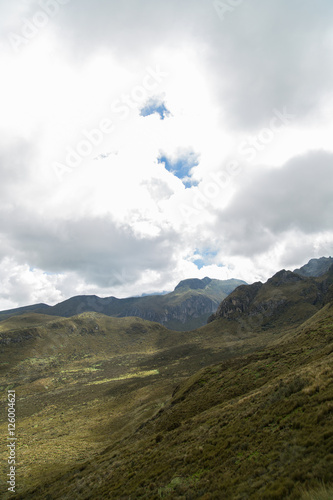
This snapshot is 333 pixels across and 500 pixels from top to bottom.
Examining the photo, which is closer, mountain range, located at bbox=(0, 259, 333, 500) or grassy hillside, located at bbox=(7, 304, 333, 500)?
grassy hillside, located at bbox=(7, 304, 333, 500)

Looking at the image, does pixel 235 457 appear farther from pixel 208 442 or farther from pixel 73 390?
pixel 73 390

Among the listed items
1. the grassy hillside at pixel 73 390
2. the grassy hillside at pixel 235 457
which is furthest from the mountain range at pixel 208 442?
the grassy hillside at pixel 73 390

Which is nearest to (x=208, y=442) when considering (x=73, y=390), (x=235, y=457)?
(x=235, y=457)

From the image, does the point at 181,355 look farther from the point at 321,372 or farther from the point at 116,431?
the point at 321,372

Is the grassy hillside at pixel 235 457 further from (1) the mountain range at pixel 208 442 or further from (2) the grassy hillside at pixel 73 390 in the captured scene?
(2) the grassy hillside at pixel 73 390

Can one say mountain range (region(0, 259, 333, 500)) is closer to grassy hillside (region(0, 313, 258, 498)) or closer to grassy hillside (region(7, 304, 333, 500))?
grassy hillside (region(7, 304, 333, 500))

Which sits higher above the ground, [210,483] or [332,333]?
[210,483]

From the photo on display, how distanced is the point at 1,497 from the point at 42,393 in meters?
86.4

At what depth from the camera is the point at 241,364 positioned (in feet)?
133

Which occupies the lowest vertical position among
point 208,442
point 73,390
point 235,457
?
point 73,390

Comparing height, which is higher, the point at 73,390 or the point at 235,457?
the point at 235,457

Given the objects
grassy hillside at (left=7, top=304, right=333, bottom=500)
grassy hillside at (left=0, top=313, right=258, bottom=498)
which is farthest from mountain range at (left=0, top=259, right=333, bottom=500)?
grassy hillside at (left=0, top=313, right=258, bottom=498)

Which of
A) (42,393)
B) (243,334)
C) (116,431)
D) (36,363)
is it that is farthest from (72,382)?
(243,334)

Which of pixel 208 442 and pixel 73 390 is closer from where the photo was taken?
pixel 208 442
